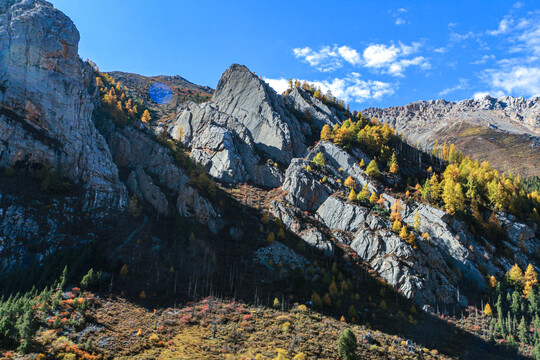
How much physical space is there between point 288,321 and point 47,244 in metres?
53.6

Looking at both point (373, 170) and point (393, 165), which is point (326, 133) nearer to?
point (393, 165)

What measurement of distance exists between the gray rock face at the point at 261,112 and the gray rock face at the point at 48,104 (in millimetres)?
66075

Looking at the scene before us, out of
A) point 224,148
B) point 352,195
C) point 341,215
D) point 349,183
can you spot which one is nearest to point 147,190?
point 224,148

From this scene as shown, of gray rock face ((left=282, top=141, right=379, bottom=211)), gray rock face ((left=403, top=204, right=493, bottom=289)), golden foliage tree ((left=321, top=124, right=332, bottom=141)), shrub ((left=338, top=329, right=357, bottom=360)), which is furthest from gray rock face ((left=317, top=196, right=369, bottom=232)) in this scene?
shrub ((left=338, top=329, right=357, bottom=360))

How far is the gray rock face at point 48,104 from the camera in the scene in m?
81.4

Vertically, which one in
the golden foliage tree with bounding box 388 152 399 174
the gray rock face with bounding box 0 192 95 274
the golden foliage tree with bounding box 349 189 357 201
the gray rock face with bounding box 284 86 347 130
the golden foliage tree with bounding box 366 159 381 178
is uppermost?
the gray rock face with bounding box 284 86 347 130

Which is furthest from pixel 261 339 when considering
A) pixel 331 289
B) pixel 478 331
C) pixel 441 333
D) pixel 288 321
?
pixel 478 331

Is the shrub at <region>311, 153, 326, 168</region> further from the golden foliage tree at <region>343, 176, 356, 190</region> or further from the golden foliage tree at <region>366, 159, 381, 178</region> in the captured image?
the golden foliage tree at <region>366, 159, 381, 178</region>

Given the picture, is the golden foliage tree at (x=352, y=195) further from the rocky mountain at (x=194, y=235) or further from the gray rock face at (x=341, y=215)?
the gray rock face at (x=341, y=215)

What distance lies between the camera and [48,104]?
89.8 metres

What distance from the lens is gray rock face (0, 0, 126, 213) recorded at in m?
81.4

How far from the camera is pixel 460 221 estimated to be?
94.7m

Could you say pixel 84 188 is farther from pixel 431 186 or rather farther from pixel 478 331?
pixel 431 186

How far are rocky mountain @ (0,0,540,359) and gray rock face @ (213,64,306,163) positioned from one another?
1320cm
